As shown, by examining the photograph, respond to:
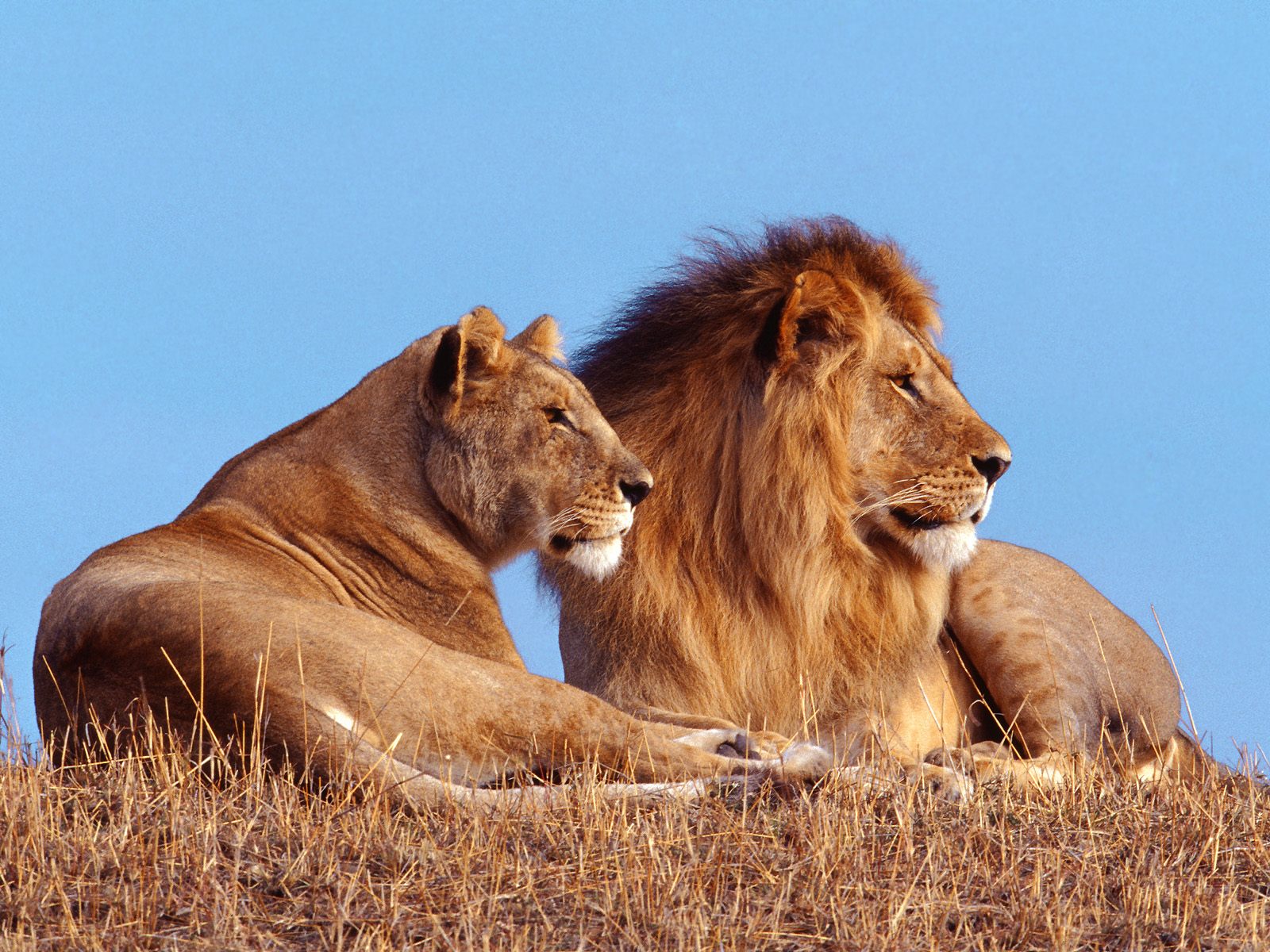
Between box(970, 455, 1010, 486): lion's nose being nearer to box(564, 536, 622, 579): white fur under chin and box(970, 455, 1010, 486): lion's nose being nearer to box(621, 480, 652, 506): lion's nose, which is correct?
box(621, 480, 652, 506): lion's nose

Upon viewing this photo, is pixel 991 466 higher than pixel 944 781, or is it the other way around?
pixel 991 466

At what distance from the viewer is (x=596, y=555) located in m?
5.59

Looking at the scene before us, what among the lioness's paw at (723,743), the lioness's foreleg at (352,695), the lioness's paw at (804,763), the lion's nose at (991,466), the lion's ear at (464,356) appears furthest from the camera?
the lion's nose at (991,466)

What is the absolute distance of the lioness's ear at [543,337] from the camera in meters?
6.12

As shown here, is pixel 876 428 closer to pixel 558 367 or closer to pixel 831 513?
pixel 831 513

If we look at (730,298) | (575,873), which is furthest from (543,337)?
(575,873)

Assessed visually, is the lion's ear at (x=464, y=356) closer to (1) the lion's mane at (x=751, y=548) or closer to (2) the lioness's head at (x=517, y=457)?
(2) the lioness's head at (x=517, y=457)

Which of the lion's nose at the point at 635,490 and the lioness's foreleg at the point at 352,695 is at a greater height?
the lion's nose at the point at 635,490

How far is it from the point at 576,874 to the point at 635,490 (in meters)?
1.86

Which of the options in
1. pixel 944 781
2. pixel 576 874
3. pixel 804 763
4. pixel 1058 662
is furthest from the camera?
pixel 1058 662

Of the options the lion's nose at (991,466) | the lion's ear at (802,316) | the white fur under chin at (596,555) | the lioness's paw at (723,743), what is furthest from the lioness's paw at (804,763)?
the lion's ear at (802,316)

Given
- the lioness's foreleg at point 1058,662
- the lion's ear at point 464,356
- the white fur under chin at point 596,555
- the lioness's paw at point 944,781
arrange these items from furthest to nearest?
the lioness's foreleg at point 1058,662 < the white fur under chin at point 596,555 < the lion's ear at point 464,356 < the lioness's paw at point 944,781

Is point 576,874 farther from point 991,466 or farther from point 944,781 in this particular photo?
point 991,466

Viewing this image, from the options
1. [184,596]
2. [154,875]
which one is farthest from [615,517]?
[154,875]
